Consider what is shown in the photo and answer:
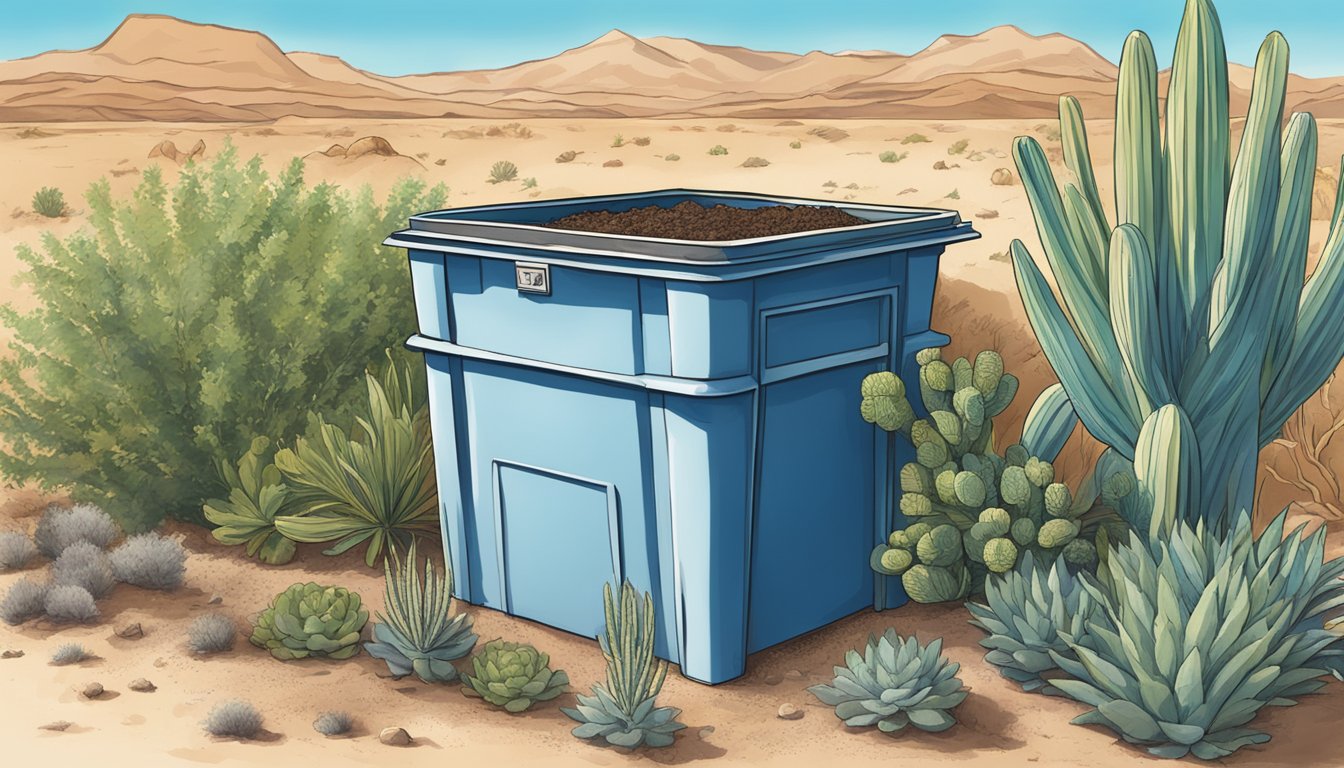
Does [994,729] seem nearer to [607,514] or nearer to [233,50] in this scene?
[607,514]

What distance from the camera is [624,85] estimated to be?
30.4 meters

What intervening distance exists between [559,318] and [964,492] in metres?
1.35

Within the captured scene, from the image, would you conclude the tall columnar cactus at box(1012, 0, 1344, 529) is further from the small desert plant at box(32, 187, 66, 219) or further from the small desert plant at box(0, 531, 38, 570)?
the small desert plant at box(32, 187, 66, 219)

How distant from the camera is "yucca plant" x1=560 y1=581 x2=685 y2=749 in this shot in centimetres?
351

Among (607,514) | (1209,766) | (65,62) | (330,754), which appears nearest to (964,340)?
(607,514)

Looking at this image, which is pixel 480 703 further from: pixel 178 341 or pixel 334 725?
pixel 178 341

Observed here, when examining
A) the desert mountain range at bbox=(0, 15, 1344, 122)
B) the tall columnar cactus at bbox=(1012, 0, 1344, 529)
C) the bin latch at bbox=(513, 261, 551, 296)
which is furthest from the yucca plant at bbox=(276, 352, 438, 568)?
the desert mountain range at bbox=(0, 15, 1344, 122)

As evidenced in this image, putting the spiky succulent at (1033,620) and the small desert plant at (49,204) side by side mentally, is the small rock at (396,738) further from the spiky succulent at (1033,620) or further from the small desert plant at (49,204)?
the small desert plant at (49,204)

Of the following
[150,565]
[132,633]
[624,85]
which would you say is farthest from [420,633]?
[624,85]

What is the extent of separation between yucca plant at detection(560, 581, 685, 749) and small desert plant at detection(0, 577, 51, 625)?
221 cm

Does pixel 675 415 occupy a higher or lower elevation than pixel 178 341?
higher

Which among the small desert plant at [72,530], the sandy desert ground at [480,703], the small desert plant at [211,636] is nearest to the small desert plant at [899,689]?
the sandy desert ground at [480,703]

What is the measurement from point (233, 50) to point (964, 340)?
3573 cm

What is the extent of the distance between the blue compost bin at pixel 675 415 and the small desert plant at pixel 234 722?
107 cm
